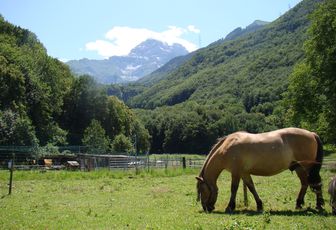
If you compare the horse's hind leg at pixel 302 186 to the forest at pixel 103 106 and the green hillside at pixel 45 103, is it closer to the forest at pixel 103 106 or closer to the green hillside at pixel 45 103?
the forest at pixel 103 106

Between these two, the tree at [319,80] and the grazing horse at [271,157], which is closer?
the grazing horse at [271,157]

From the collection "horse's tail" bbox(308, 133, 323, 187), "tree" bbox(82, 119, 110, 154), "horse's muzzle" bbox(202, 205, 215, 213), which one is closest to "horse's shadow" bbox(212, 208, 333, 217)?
"horse's muzzle" bbox(202, 205, 215, 213)

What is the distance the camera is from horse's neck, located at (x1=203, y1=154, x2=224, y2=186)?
1310 cm

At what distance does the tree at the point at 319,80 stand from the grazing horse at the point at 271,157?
73.0 feet

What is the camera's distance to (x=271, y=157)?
1236 centimetres

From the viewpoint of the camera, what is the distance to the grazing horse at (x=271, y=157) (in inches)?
488

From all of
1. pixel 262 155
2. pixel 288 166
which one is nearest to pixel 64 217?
pixel 262 155

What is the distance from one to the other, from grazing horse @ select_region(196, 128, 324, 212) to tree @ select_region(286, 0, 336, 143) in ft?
73.0

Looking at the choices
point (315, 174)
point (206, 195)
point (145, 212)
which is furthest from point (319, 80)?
point (145, 212)

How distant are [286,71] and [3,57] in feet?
470

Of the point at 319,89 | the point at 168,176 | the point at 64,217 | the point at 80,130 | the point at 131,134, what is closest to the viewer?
the point at 64,217

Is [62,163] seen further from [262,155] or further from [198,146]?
[198,146]

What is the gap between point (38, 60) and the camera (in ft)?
211

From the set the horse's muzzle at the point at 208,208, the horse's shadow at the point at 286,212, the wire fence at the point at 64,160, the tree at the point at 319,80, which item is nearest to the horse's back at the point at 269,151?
the horse's shadow at the point at 286,212
